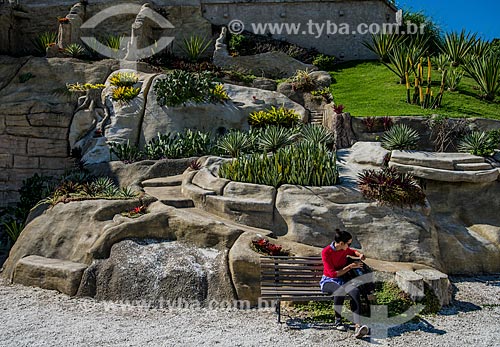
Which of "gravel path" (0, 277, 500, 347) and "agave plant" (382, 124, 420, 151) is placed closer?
"gravel path" (0, 277, 500, 347)

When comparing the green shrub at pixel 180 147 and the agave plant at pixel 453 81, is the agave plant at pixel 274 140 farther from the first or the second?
the agave plant at pixel 453 81

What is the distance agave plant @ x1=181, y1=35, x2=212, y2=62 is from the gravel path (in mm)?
15033

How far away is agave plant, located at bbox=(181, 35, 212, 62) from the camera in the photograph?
21.7m

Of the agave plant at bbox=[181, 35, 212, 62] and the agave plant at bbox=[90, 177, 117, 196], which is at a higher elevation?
the agave plant at bbox=[181, 35, 212, 62]

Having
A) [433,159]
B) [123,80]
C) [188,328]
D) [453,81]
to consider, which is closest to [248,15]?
[123,80]

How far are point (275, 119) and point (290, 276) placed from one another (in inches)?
307

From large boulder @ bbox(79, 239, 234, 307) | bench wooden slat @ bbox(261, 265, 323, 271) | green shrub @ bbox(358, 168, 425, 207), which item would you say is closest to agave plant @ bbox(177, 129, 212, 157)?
green shrub @ bbox(358, 168, 425, 207)

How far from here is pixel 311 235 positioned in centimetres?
945

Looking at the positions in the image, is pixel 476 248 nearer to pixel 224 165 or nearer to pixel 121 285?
pixel 224 165

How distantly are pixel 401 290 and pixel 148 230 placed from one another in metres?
4.46

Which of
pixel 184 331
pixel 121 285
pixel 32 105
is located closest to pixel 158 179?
pixel 121 285

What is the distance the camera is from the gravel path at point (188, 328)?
6707 millimetres

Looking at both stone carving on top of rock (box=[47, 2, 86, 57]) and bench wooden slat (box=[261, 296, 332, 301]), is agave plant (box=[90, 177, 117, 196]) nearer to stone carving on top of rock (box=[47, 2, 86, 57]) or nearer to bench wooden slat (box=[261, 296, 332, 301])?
bench wooden slat (box=[261, 296, 332, 301])

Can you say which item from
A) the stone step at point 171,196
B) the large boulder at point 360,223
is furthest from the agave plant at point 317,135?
the stone step at point 171,196
